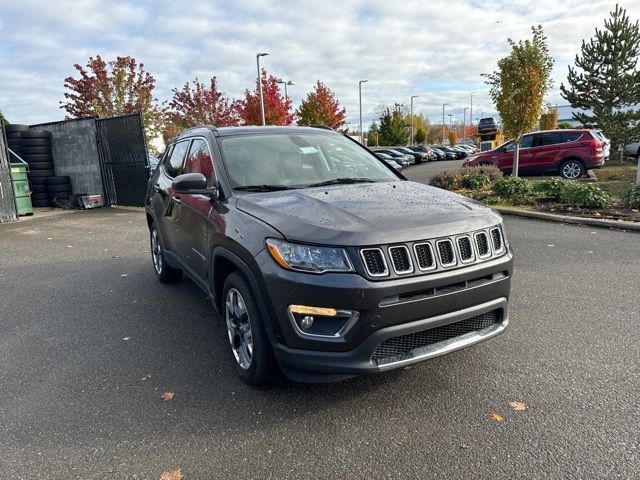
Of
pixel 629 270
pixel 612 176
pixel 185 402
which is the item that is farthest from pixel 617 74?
pixel 185 402

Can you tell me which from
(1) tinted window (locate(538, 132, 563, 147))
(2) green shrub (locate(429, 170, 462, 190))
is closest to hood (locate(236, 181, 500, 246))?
(2) green shrub (locate(429, 170, 462, 190))

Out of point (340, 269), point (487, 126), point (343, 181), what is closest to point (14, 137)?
point (343, 181)

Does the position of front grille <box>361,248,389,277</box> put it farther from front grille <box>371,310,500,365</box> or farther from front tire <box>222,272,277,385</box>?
front tire <box>222,272,277,385</box>

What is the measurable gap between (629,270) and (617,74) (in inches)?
775

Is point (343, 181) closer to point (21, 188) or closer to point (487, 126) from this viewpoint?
point (21, 188)

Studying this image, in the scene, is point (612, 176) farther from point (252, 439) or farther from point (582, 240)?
point (252, 439)

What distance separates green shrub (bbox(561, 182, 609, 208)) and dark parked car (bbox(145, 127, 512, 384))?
23.6 ft

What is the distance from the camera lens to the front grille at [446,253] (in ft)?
8.94

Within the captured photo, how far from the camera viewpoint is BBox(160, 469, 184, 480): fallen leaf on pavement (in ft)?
7.89

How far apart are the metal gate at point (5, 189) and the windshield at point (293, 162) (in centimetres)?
1038

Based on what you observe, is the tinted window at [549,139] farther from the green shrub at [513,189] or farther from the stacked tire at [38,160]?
the stacked tire at [38,160]

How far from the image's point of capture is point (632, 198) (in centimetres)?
891

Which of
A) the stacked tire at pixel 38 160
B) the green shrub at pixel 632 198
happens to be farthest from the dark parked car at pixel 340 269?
the stacked tire at pixel 38 160

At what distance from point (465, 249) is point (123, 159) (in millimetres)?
13186
